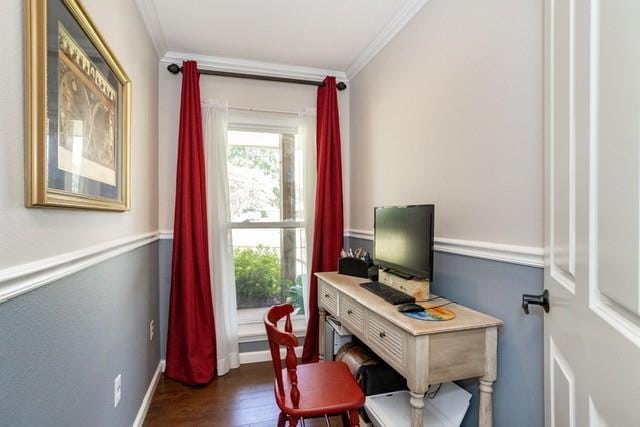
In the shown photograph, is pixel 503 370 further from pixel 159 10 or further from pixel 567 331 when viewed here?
pixel 159 10

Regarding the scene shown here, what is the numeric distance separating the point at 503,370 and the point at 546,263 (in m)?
0.71

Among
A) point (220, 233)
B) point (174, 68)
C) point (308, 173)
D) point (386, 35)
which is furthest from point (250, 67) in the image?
point (220, 233)

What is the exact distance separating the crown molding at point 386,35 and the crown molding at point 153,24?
1527 millimetres

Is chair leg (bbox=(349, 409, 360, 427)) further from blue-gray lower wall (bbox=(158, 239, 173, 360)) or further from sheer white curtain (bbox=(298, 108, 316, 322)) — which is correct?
blue-gray lower wall (bbox=(158, 239, 173, 360))

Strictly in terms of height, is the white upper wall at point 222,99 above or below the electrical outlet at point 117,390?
above

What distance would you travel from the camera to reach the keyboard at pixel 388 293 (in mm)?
1653

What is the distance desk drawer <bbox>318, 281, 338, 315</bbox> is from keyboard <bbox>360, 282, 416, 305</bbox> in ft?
0.70

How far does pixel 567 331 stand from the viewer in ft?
2.55

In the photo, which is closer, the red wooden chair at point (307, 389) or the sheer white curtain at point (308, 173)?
the red wooden chair at point (307, 389)

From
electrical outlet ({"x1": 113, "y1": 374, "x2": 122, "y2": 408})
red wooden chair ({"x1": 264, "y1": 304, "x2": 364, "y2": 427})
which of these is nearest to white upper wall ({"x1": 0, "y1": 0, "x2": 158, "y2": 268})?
electrical outlet ({"x1": 113, "y1": 374, "x2": 122, "y2": 408})

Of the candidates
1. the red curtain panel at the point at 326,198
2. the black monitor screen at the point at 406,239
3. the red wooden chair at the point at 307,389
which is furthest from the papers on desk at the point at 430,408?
the red curtain panel at the point at 326,198

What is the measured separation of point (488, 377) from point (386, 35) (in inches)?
88.1

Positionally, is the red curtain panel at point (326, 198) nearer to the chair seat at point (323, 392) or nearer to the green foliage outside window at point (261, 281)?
the green foliage outside window at point (261, 281)

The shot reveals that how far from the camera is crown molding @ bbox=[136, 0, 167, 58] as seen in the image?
2048mm
